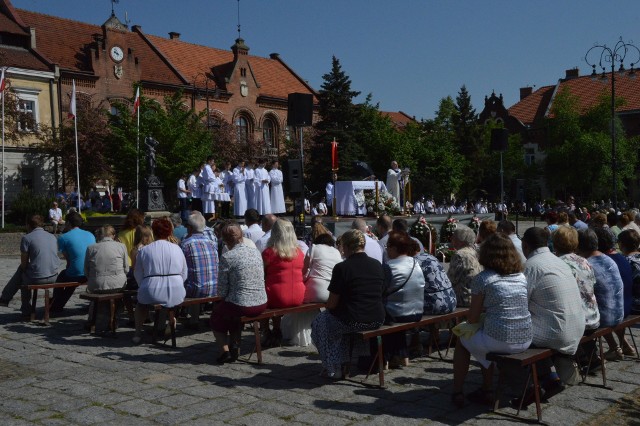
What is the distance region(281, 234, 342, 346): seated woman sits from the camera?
866 cm

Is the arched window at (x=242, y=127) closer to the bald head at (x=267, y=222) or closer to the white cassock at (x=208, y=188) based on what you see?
the white cassock at (x=208, y=188)

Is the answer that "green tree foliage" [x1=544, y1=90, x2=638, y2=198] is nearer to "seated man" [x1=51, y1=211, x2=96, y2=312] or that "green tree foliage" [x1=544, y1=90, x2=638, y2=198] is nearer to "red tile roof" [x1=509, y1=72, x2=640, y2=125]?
"red tile roof" [x1=509, y1=72, x2=640, y2=125]

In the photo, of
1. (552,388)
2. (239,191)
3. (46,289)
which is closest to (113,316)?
(46,289)

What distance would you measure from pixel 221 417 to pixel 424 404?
5.94 feet

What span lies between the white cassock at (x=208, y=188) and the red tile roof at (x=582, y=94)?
46.9 meters

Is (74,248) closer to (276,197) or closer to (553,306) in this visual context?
(553,306)

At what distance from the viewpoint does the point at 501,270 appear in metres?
5.96

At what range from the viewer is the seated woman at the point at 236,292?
7820mm

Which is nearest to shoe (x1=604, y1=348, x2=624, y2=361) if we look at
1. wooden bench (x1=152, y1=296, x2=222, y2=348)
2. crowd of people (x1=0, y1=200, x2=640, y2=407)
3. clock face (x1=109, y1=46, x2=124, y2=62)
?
crowd of people (x1=0, y1=200, x2=640, y2=407)

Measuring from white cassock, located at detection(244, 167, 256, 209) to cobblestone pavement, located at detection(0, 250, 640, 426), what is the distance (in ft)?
47.8

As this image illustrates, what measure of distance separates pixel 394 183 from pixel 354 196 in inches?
82.6

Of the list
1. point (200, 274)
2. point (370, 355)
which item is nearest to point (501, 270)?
point (370, 355)

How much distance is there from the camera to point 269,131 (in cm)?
5572

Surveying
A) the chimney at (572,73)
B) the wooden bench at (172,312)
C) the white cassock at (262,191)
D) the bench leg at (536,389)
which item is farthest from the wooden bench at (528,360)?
the chimney at (572,73)
